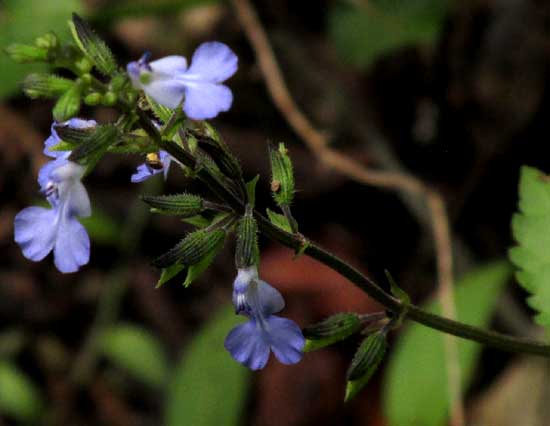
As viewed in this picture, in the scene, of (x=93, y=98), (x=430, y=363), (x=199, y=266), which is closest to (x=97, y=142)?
(x=93, y=98)

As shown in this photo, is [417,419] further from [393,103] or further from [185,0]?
[185,0]

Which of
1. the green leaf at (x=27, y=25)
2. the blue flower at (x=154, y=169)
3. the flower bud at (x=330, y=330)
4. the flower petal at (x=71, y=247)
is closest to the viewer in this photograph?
the flower petal at (x=71, y=247)

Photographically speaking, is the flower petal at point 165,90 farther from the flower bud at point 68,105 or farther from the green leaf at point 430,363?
the green leaf at point 430,363

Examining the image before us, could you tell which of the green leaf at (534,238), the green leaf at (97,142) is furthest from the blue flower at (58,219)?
the green leaf at (534,238)

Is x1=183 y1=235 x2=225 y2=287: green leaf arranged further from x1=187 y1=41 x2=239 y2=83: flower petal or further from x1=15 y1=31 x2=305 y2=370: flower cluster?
x1=187 y1=41 x2=239 y2=83: flower petal

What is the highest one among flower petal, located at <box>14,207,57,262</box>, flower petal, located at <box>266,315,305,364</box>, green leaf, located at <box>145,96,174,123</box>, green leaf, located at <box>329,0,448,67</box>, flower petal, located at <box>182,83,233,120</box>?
flower petal, located at <box>182,83,233,120</box>

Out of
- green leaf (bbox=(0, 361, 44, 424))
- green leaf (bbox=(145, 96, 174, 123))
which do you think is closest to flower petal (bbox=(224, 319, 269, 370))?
green leaf (bbox=(145, 96, 174, 123))
